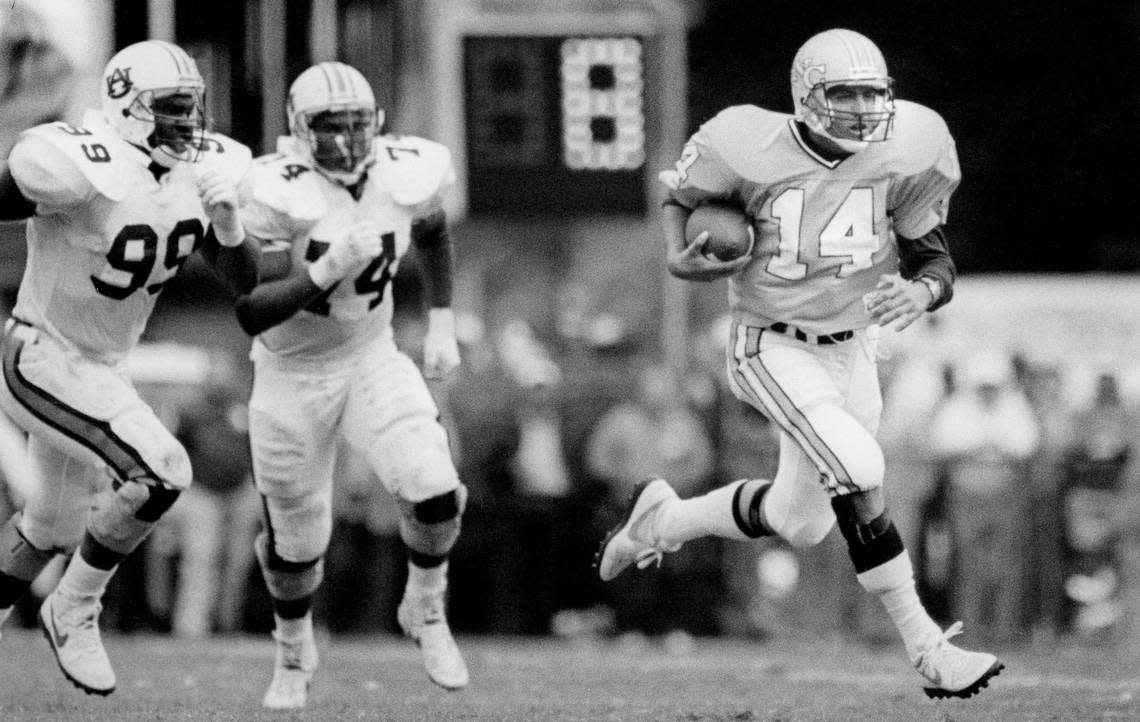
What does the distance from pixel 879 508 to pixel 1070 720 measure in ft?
3.49

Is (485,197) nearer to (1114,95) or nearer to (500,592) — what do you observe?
(500,592)

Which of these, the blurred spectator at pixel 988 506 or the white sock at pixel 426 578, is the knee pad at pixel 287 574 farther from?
the blurred spectator at pixel 988 506

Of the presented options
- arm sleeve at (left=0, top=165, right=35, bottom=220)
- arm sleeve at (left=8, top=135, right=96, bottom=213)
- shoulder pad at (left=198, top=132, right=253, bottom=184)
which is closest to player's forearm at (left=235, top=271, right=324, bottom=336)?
shoulder pad at (left=198, top=132, right=253, bottom=184)

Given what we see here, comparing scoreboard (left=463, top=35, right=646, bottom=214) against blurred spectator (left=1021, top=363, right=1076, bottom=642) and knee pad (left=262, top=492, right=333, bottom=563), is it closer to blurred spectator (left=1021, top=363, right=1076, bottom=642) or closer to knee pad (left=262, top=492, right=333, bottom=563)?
blurred spectator (left=1021, top=363, right=1076, bottom=642)

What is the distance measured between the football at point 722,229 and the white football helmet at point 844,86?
39cm

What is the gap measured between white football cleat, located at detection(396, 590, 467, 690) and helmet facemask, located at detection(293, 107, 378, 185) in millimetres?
1556

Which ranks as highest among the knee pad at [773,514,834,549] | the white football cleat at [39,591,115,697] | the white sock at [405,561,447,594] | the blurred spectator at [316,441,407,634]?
the knee pad at [773,514,834,549]

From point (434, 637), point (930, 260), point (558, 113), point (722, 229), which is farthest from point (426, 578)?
point (558, 113)

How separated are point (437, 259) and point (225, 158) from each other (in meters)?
0.99

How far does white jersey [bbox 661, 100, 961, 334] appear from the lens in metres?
7.76

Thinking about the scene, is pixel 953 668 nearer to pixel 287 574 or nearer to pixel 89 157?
pixel 287 574

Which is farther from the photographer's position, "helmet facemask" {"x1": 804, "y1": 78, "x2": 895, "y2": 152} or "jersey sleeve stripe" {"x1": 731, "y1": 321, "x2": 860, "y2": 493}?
"helmet facemask" {"x1": 804, "y1": 78, "x2": 895, "y2": 152}

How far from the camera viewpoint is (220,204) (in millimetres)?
7793

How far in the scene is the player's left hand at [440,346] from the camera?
339 inches
